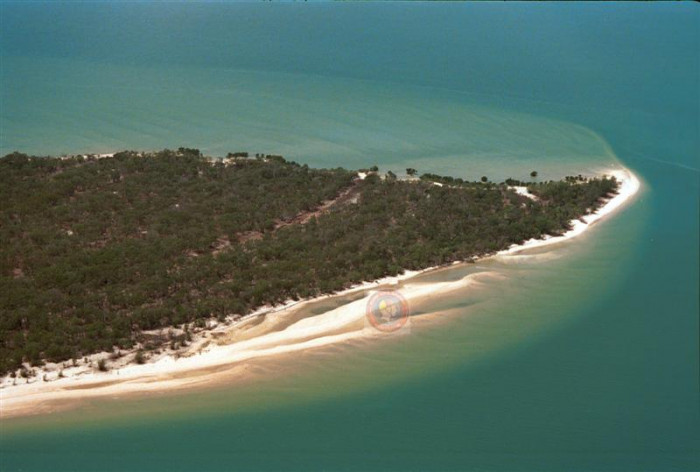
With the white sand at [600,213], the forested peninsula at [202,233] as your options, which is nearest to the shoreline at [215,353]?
the forested peninsula at [202,233]

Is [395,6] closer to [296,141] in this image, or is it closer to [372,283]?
[296,141]

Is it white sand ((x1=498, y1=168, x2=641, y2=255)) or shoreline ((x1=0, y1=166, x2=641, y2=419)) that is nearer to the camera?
shoreline ((x1=0, y1=166, x2=641, y2=419))

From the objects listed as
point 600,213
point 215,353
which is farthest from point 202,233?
point 600,213

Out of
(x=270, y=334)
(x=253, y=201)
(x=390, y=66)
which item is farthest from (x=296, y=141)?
(x=270, y=334)

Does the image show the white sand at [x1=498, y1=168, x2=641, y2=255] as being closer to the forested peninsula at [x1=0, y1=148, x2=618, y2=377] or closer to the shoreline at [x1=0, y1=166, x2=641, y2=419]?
the forested peninsula at [x1=0, y1=148, x2=618, y2=377]

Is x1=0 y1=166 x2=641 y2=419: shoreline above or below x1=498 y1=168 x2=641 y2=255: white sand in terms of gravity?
below

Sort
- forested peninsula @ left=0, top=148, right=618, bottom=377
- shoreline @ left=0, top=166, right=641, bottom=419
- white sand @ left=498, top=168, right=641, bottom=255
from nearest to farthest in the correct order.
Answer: shoreline @ left=0, top=166, right=641, bottom=419, forested peninsula @ left=0, top=148, right=618, bottom=377, white sand @ left=498, top=168, right=641, bottom=255

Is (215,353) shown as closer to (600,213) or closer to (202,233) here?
(202,233)

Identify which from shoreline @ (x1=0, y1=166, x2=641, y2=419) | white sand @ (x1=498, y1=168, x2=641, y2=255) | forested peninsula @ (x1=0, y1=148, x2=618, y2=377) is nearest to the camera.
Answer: shoreline @ (x1=0, y1=166, x2=641, y2=419)

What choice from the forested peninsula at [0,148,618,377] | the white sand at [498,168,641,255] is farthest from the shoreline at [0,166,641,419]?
the white sand at [498,168,641,255]
